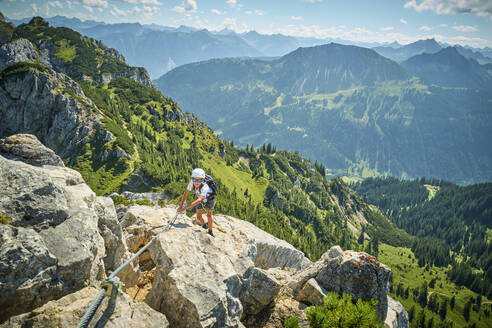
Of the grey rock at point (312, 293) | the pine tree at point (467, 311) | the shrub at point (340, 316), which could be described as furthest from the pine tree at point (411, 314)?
the shrub at point (340, 316)

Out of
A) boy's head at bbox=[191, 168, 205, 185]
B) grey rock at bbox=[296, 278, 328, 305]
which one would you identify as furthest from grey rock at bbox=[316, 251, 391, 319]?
boy's head at bbox=[191, 168, 205, 185]

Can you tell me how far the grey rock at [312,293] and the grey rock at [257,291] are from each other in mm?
2534

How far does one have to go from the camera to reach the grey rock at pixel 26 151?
1855cm

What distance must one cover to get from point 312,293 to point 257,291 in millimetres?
4295

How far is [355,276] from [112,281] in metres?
16.8

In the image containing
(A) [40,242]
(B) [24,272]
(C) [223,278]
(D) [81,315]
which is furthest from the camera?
(C) [223,278]

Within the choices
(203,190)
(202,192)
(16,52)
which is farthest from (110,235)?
(16,52)

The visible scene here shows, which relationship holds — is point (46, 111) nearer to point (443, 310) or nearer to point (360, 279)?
point (360, 279)

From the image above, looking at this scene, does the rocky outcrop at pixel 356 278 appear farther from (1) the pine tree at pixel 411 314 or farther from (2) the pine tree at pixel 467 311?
(2) the pine tree at pixel 467 311

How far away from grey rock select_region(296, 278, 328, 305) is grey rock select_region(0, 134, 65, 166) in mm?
21632

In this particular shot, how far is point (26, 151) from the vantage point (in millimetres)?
19062

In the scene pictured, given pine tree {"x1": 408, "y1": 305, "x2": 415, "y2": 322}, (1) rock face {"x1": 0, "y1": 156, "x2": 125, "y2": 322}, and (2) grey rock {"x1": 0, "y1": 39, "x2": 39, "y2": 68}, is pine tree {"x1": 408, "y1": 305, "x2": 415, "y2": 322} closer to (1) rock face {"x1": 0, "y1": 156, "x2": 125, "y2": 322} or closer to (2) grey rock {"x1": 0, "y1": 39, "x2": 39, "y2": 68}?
(1) rock face {"x1": 0, "y1": 156, "x2": 125, "y2": 322}

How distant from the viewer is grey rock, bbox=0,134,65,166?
1855 cm

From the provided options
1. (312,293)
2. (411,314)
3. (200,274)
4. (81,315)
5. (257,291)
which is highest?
(81,315)
